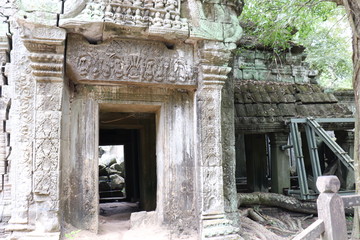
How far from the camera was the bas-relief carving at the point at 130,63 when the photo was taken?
3859mm

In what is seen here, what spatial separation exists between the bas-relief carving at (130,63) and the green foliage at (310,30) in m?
2.69

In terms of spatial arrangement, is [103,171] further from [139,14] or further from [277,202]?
[139,14]

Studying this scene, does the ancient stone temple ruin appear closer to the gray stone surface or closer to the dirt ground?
the gray stone surface

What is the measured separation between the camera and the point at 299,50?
29.9ft

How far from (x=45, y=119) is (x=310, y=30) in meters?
5.75

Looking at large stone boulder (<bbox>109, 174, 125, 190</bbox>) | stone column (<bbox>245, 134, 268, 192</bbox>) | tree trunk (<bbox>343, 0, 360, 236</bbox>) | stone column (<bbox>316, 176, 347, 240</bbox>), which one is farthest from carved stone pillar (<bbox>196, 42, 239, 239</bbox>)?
large stone boulder (<bbox>109, 174, 125, 190</bbox>)

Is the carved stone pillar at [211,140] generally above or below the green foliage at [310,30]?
below

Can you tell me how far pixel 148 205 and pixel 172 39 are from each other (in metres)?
3.52

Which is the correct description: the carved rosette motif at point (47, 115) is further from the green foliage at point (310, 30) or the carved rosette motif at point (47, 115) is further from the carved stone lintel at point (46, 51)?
the green foliage at point (310, 30)

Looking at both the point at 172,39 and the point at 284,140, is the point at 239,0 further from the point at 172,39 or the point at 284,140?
the point at 284,140

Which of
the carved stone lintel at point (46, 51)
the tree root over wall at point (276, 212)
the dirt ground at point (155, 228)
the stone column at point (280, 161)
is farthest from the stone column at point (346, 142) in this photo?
the carved stone lintel at point (46, 51)

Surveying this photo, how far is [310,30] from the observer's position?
22.3 feet

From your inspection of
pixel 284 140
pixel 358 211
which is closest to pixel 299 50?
pixel 284 140

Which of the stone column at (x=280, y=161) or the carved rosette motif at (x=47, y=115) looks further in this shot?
the stone column at (x=280, y=161)
